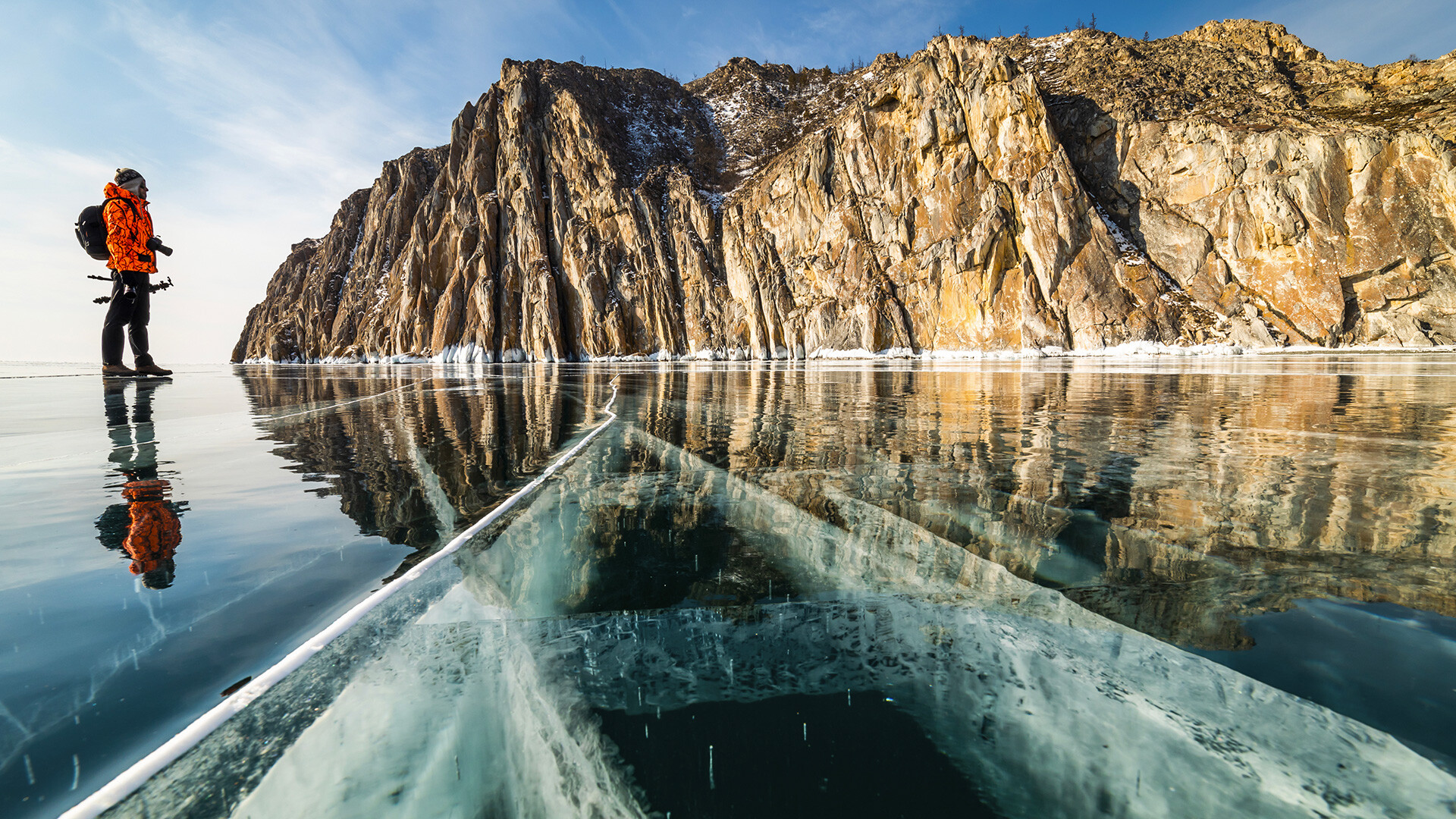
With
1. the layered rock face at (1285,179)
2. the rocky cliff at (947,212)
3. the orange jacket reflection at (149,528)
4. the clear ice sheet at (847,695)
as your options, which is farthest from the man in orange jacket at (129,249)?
the layered rock face at (1285,179)

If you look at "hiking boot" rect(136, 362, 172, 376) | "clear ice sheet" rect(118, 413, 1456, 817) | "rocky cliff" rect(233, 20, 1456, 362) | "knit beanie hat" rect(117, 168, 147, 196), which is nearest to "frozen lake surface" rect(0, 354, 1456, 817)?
"clear ice sheet" rect(118, 413, 1456, 817)

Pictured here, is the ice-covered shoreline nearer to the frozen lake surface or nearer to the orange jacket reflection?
the frozen lake surface

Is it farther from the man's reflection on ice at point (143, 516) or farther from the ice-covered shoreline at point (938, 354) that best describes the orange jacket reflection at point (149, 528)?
the ice-covered shoreline at point (938, 354)

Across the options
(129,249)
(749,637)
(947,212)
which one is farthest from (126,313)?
(947,212)

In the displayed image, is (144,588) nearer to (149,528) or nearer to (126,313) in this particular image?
(149,528)

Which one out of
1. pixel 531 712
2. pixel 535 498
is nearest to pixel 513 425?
pixel 535 498

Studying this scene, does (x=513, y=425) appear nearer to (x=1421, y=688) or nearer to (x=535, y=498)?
(x=535, y=498)
